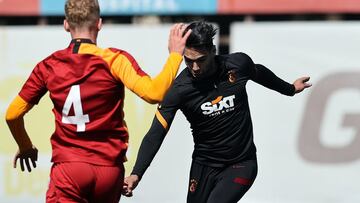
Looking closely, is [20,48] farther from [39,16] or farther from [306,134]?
[306,134]

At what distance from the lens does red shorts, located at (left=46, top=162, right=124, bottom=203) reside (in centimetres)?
414

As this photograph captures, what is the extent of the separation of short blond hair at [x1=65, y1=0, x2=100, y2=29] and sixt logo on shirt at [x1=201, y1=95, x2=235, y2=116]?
4.55 feet

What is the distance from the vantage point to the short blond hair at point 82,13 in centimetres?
407

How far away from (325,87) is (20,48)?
10.6 feet

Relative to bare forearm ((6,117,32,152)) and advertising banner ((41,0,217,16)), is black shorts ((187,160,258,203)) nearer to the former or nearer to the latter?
bare forearm ((6,117,32,152))

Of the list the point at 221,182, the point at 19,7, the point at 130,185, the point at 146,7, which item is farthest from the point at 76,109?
the point at 19,7

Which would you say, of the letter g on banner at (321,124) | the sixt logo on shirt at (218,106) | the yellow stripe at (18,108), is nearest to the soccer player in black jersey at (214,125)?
the sixt logo on shirt at (218,106)

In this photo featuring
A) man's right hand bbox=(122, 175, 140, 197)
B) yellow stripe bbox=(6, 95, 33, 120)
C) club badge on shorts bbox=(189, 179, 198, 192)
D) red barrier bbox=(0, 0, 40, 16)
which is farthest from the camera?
red barrier bbox=(0, 0, 40, 16)

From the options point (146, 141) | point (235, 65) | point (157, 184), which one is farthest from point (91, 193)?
point (157, 184)

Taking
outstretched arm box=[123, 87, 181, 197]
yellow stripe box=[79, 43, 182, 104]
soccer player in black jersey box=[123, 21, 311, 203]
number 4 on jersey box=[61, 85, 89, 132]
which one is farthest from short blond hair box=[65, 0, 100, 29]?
outstretched arm box=[123, 87, 181, 197]

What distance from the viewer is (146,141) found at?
5305mm

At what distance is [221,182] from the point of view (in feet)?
17.6

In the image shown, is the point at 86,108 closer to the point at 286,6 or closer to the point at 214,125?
the point at 214,125

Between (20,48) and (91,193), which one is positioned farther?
(20,48)
